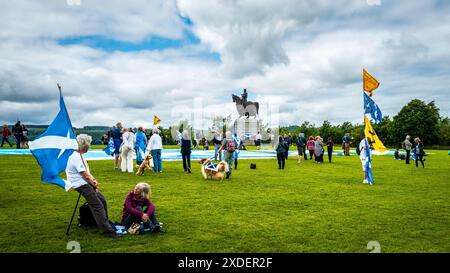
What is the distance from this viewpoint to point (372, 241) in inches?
238

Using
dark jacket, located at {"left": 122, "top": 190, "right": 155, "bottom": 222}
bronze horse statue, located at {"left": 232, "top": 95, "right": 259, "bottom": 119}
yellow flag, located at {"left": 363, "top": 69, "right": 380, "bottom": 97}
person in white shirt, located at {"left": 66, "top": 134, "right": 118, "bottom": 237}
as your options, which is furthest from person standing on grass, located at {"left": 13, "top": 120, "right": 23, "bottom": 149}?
bronze horse statue, located at {"left": 232, "top": 95, "right": 259, "bottom": 119}

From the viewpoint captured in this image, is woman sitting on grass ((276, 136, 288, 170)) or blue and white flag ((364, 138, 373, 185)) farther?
woman sitting on grass ((276, 136, 288, 170))

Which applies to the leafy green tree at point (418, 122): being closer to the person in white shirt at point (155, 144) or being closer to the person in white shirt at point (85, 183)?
the person in white shirt at point (155, 144)

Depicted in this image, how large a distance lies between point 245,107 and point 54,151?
57.2 metres

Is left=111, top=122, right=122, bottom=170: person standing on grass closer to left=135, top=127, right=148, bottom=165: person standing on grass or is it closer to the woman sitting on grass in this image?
left=135, top=127, right=148, bottom=165: person standing on grass

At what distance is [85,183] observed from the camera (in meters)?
6.26

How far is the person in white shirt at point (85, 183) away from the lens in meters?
6.18

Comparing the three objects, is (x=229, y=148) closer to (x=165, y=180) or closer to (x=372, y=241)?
(x=165, y=180)

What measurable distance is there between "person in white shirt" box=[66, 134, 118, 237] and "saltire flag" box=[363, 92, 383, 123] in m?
10.4

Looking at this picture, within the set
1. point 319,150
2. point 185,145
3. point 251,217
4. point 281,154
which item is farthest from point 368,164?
point 319,150

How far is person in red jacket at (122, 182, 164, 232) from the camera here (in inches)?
255
